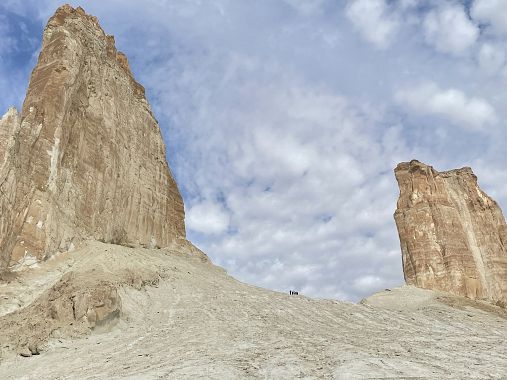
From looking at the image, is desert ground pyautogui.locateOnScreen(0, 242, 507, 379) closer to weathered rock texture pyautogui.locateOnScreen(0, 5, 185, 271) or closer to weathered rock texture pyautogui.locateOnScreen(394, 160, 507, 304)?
weathered rock texture pyautogui.locateOnScreen(0, 5, 185, 271)

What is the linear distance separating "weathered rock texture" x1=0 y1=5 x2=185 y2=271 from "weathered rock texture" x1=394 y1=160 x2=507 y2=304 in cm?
2187

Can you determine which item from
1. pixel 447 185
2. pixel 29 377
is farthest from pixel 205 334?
pixel 447 185

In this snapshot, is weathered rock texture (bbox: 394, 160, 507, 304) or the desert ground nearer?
the desert ground

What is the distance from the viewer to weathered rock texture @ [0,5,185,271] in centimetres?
2291

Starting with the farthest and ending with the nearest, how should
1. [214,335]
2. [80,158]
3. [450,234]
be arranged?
1. [450,234]
2. [80,158]
3. [214,335]

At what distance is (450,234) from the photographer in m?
43.6

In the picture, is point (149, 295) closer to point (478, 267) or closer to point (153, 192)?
point (153, 192)

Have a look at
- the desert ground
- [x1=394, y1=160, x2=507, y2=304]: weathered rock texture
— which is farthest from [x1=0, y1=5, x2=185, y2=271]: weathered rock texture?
[x1=394, y1=160, x2=507, y2=304]: weathered rock texture

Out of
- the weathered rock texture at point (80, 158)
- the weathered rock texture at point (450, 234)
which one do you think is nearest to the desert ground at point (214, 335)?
the weathered rock texture at point (80, 158)

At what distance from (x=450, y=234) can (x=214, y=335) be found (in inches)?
1334

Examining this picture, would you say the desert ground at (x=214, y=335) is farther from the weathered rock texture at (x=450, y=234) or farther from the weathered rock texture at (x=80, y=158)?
the weathered rock texture at (x=450, y=234)

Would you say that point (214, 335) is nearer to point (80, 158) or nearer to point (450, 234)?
point (80, 158)

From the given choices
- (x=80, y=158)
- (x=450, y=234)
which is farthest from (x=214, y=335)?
(x=450, y=234)

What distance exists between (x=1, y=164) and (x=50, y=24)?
15535mm
